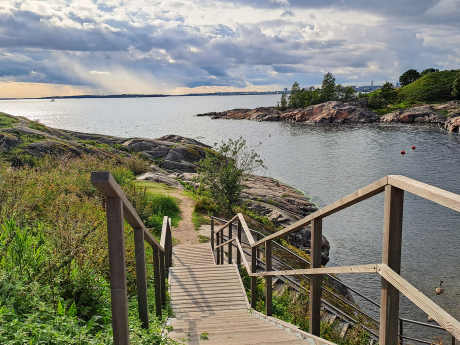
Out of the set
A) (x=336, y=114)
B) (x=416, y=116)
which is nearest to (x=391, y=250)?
(x=416, y=116)

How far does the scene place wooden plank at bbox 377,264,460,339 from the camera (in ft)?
5.18

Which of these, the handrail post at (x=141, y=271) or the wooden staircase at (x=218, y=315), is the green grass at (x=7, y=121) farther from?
the handrail post at (x=141, y=271)

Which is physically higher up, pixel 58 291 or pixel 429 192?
pixel 429 192

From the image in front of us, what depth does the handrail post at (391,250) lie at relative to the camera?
7.04ft

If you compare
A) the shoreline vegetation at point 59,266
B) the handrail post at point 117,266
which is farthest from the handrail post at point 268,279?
the handrail post at point 117,266

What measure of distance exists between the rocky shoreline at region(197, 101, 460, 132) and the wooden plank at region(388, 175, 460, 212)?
221 feet

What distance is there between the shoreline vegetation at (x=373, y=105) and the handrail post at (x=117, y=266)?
256 feet

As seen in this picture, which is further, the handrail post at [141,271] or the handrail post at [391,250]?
the handrail post at [141,271]

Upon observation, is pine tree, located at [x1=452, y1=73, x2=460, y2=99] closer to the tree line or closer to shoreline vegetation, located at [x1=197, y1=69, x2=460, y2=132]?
shoreline vegetation, located at [x1=197, y1=69, x2=460, y2=132]

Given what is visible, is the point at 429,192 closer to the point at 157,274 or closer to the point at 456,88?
the point at 157,274

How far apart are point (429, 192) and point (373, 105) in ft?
321

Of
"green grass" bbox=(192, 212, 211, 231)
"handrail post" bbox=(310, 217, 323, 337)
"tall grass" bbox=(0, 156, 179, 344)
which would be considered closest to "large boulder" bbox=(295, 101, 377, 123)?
"green grass" bbox=(192, 212, 211, 231)

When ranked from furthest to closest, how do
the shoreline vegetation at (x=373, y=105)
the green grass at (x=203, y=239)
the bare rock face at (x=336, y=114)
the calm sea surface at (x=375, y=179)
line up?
the bare rock face at (x=336, y=114) < the shoreline vegetation at (x=373, y=105) < the calm sea surface at (x=375, y=179) < the green grass at (x=203, y=239)

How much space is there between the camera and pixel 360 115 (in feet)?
271
